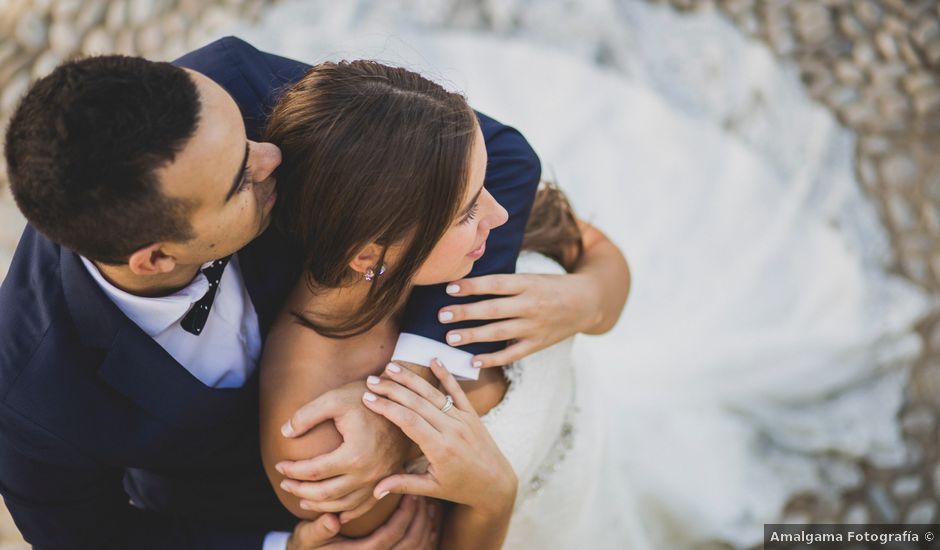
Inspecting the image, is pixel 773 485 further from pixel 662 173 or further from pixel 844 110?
pixel 844 110

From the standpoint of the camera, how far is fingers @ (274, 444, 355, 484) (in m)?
1.42

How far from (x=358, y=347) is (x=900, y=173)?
2.23 meters

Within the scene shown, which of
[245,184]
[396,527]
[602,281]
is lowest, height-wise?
[396,527]

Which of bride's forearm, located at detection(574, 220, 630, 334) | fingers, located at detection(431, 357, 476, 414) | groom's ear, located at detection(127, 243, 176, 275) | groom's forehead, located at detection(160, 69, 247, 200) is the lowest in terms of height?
bride's forearm, located at detection(574, 220, 630, 334)

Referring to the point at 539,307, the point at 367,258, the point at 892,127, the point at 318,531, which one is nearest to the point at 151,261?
the point at 367,258

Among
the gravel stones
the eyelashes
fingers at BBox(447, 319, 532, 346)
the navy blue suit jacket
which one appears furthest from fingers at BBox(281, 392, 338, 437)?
the gravel stones

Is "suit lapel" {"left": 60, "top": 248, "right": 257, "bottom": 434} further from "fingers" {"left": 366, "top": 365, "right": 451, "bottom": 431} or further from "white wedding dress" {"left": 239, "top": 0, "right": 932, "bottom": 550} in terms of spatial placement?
"white wedding dress" {"left": 239, "top": 0, "right": 932, "bottom": 550}

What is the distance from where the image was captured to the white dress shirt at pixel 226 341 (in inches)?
57.7

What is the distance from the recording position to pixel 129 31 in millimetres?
3232

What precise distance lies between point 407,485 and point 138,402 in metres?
0.47

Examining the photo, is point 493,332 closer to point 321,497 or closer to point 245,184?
point 321,497

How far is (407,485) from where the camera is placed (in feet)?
4.90

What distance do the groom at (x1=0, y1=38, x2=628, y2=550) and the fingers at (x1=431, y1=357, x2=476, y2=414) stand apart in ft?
0.12

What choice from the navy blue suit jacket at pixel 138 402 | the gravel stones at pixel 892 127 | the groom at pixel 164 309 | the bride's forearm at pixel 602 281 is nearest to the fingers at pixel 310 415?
the groom at pixel 164 309
